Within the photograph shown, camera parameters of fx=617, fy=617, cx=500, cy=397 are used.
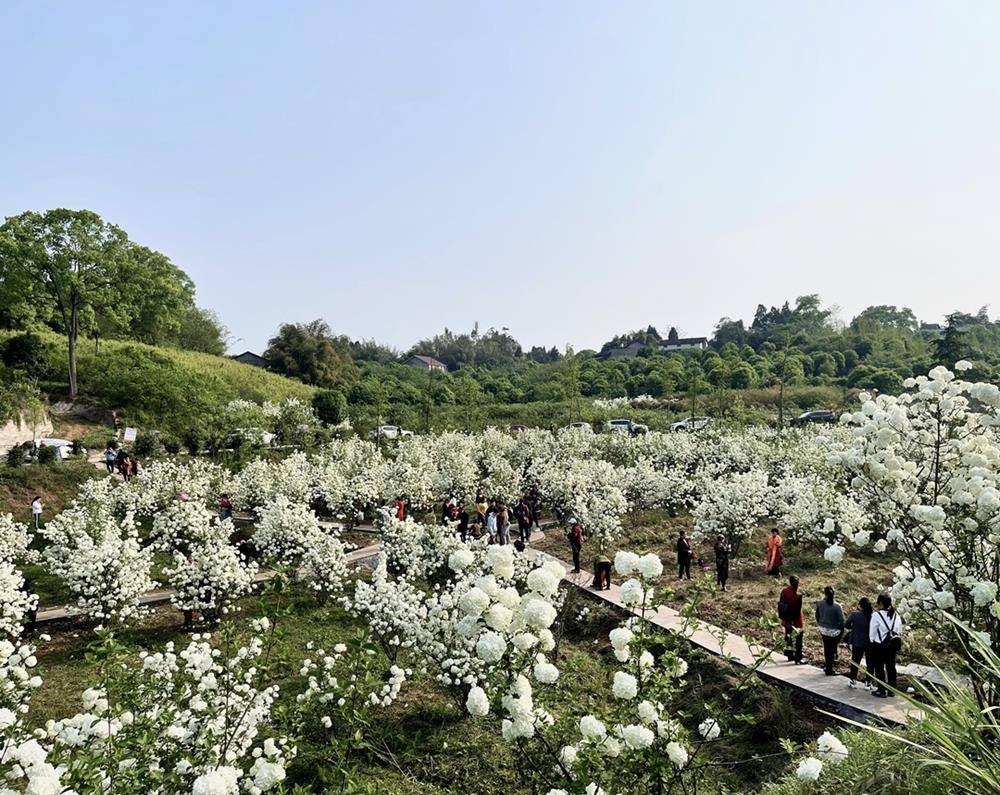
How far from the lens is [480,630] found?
337 centimetres

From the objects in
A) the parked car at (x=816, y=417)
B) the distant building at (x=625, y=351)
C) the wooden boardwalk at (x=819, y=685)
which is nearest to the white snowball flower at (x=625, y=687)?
the wooden boardwalk at (x=819, y=685)

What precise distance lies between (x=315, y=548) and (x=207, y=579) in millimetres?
1986

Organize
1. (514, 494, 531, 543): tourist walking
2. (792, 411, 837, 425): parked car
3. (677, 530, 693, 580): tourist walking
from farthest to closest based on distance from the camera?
1. (792, 411, 837, 425): parked car
2. (514, 494, 531, 543): tourist walking
3. (677, 530, 693, 580): tourist walking

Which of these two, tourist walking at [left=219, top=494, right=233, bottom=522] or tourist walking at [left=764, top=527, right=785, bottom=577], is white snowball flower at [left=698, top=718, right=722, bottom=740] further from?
tourist walking at [left=219, top=494, right=233, bottom=522]

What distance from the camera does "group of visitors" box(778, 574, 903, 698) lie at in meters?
7.54

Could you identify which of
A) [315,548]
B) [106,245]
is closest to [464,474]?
[315,548]

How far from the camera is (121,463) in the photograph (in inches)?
807

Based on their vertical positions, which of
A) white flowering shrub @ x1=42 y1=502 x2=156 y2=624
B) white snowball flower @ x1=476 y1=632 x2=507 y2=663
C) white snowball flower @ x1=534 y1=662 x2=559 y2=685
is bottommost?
white flowering shrub @ x1=42 y1=502 x2=156 y2=624

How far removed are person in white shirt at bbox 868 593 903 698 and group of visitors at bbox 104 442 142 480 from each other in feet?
66.1

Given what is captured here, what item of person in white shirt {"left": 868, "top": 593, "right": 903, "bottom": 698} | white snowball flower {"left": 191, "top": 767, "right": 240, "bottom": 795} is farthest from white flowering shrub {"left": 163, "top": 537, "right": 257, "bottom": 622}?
person in white shirt {"left": 868, "top": 593, "right": 903, "bottom": 698}

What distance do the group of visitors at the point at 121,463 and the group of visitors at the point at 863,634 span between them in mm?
19166

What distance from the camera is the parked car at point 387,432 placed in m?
31.3

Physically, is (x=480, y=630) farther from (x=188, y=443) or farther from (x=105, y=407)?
(x=105, y=407)

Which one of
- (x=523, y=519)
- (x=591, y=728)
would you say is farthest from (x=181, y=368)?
(x=591, y=728)
